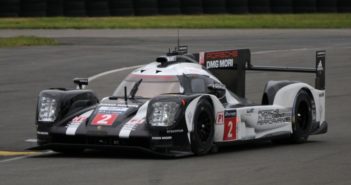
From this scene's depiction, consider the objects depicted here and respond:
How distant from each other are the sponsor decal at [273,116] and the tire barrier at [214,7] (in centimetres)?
2508

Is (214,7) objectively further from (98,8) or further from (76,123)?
(76,123)

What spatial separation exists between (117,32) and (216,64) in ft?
66.5

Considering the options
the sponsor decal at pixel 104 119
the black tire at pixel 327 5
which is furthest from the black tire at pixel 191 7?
the sponsor decal at pixel 104 119

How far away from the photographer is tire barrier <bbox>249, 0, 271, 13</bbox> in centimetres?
3779

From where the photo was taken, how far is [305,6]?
3812 centimetres

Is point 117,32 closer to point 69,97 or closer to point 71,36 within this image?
point 71,36

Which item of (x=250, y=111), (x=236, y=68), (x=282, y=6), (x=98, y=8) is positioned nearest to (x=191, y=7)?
(x=282, y=6)

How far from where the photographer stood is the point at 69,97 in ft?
38.1

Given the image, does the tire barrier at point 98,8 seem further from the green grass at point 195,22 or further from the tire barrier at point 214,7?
the tire barrier at point 214,7

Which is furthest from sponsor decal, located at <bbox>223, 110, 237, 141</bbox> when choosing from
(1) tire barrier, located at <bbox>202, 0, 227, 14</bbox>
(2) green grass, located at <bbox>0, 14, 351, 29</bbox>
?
(1) tire barrier, located at <bbox>202, 0, 227, 14</bbox>

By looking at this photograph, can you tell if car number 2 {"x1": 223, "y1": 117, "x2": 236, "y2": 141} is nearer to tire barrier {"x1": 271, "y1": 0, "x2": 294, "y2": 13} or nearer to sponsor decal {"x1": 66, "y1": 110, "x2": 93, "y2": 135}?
sponsor decal {"x1": 66, "y1": 110, "x2": 93, "y2": 135}

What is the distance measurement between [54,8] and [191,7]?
5.13 m

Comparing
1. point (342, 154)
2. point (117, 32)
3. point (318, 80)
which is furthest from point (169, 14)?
point (342, 154)

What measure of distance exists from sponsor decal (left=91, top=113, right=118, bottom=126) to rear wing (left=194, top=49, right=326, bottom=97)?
2.35 meters
